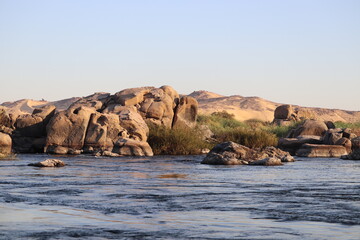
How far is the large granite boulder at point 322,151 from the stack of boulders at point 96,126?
323 inches

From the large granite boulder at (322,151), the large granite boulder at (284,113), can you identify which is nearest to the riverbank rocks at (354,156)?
the large granite boulder at (322,151)

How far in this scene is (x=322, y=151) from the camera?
1433 inches

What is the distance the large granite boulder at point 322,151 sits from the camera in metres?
36.3

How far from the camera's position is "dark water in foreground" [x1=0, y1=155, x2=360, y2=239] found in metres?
10.3

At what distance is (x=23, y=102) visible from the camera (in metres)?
128

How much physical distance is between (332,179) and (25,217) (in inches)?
469

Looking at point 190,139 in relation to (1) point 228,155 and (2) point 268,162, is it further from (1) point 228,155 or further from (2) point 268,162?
(2) point 268,162

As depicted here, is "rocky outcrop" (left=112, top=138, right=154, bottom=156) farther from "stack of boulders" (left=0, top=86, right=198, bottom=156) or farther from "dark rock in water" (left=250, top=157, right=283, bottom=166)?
"dark rock in water" (left=250, top=157, right=283, bottom=166)

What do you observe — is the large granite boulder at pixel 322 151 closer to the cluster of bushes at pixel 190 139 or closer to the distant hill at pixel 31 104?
the cluster of bushes at pixel 190 139

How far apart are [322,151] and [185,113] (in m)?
10.1

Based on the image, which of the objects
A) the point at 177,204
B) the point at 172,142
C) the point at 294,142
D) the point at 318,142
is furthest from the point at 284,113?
the point at 177,204

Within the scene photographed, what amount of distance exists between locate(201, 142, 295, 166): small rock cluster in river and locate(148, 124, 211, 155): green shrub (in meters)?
7.14

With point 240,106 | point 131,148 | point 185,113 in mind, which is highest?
point 240,106

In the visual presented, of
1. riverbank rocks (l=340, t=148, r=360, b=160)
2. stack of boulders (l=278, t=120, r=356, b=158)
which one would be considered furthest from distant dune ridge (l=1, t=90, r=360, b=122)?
riverbank rocks (l=340, t=148, r=360, b=160)
